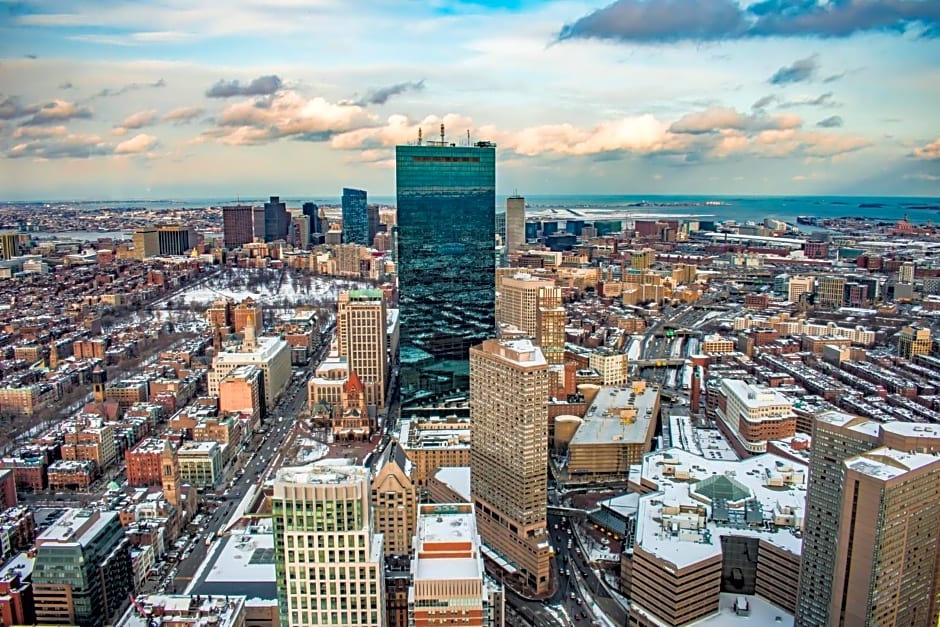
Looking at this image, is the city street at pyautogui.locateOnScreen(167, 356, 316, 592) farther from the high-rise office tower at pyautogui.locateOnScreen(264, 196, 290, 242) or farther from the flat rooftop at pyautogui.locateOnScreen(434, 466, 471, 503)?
the high-rise office tower at pyautogui.locateOnScreen(264, 196, 290, 242)

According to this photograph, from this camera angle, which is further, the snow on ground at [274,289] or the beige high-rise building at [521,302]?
the snow on ground at [274,289]

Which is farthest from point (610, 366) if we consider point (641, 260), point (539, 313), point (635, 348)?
point (641, 260)

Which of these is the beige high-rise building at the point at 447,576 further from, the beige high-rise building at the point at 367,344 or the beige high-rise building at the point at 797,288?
the beige high-rise building at the point at 797,288

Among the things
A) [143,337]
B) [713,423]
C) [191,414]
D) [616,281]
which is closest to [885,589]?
[713,423]

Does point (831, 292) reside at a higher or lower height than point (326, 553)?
lower

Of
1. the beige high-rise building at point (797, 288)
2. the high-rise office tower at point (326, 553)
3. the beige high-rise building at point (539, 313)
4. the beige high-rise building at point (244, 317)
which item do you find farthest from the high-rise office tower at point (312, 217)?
the high-rise office tower at point (326, 553)

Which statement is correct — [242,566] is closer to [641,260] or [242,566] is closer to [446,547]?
[446,547]

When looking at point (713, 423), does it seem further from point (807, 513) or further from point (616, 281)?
point (616, 281)
